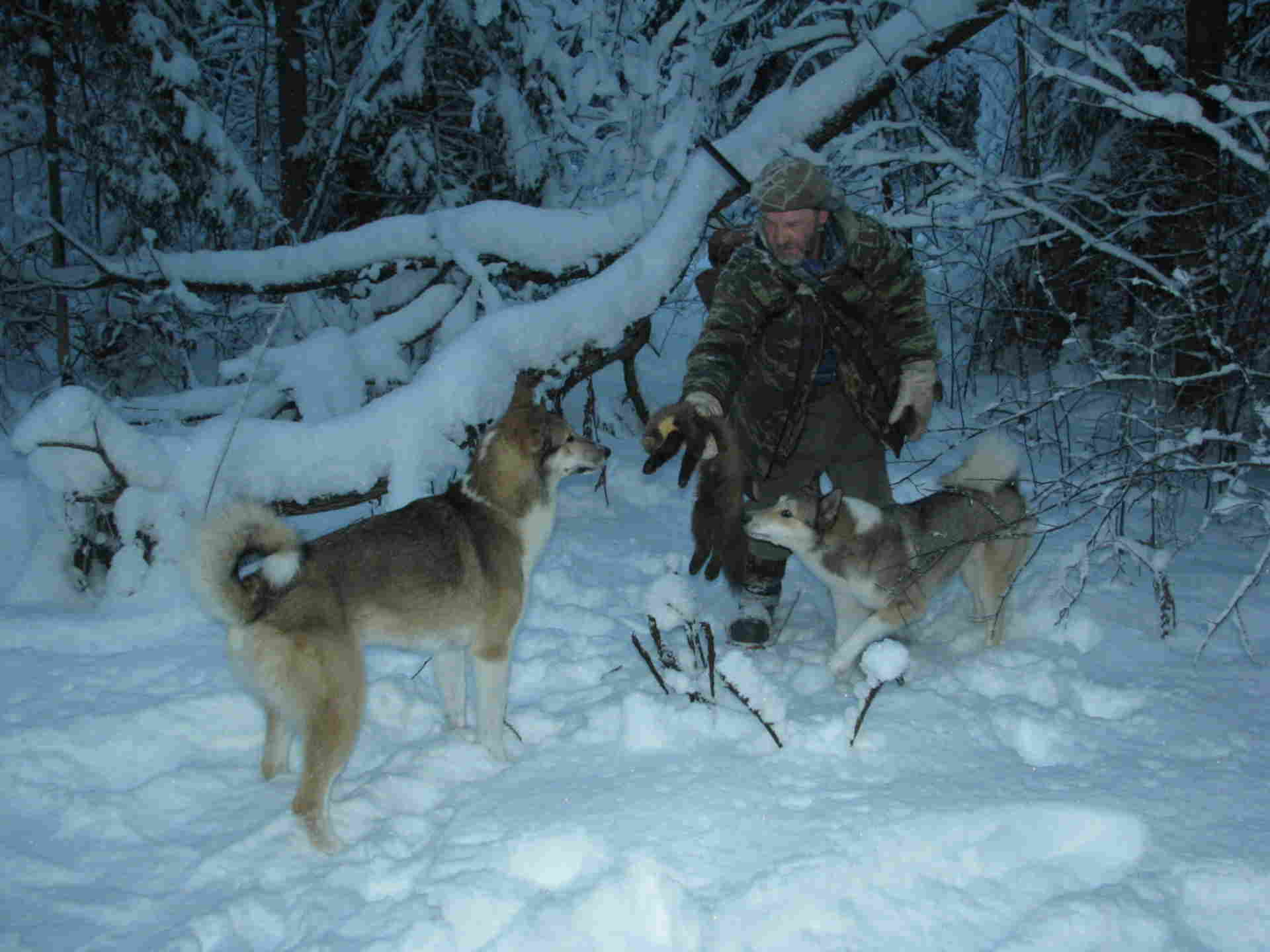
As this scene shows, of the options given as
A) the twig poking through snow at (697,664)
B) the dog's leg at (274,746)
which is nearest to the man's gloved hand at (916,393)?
the twig poking through snow at (697,664)

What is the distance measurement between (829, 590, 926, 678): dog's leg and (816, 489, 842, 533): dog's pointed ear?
466mm

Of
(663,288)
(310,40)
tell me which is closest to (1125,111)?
(663,288)

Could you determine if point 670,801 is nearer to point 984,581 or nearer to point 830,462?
point 830,462

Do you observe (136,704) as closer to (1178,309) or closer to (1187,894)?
(1187,894)

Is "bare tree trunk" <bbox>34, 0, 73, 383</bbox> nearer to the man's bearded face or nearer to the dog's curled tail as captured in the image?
the dog's curled tail

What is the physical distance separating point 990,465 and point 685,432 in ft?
5.95

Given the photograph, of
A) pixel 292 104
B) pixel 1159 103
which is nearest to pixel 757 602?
pixel 1159 103

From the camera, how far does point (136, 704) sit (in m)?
3.54

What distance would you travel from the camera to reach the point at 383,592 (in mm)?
3193

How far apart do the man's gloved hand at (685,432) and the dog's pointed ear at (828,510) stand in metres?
0.63

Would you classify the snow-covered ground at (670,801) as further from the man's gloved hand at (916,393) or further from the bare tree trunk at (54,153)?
the bare tree trunk at (54,153)

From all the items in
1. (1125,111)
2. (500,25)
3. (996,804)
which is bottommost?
(996,804)

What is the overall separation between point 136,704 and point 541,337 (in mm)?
2999

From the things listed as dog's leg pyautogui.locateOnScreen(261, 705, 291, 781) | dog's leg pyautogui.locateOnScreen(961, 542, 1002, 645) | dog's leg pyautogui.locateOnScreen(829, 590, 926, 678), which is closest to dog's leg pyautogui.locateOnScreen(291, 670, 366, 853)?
dog's leg pyautogui.locateOnScreen(261, 705, 291, 781)
